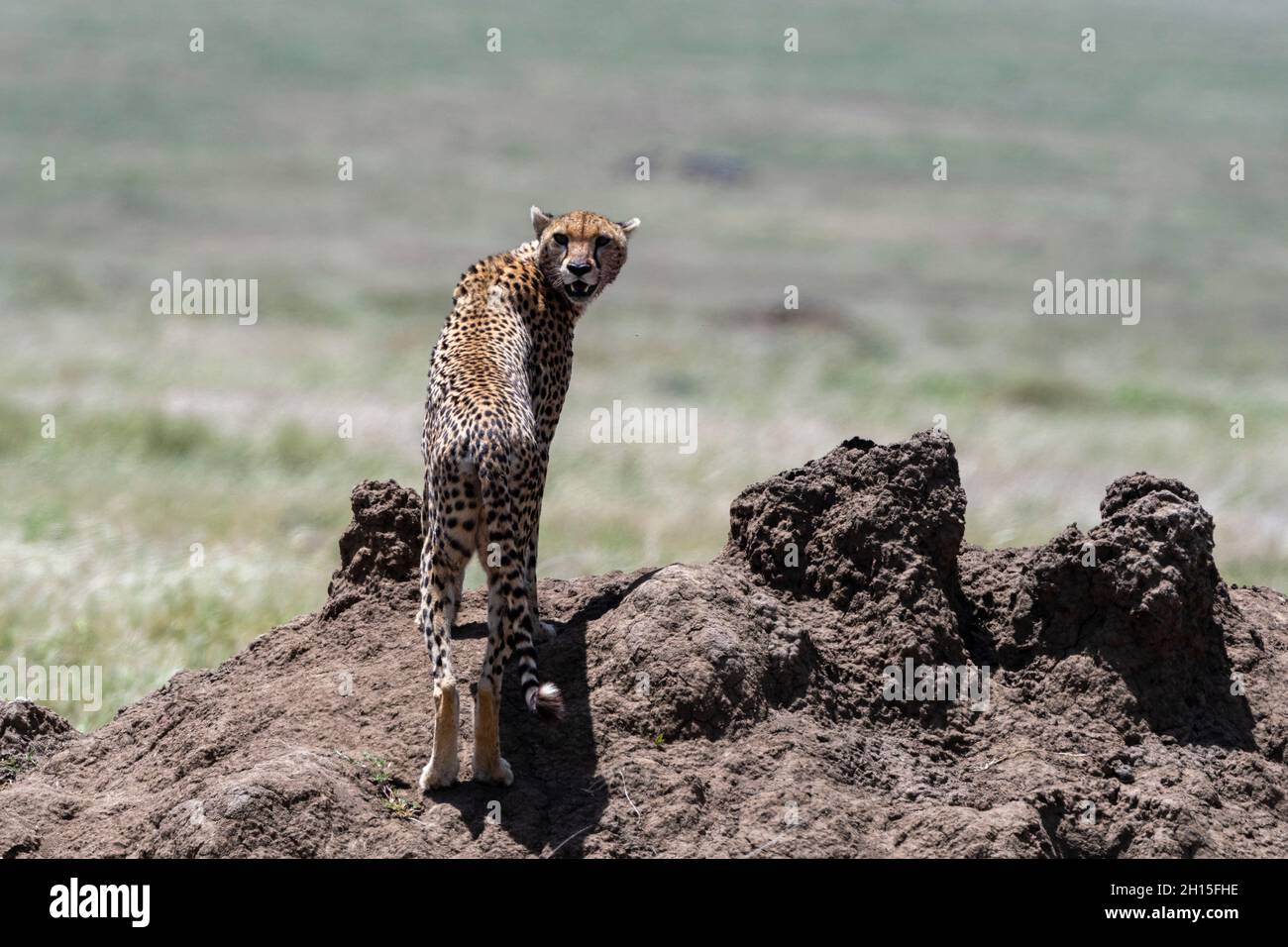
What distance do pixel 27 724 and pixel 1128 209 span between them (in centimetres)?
4236

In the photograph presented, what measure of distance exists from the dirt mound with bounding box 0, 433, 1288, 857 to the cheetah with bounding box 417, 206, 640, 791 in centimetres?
26

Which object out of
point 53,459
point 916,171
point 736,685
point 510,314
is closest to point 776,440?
point 53,459

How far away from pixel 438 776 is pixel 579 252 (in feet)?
8.82

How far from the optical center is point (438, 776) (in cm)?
655

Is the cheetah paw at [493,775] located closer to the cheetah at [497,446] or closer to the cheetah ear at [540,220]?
the cheetah at [497,446]

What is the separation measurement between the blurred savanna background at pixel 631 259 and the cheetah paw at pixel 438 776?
4.02 metres

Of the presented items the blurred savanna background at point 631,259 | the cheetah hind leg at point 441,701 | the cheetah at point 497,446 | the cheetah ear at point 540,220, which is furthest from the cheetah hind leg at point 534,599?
the blurred savanna background at point 631,259

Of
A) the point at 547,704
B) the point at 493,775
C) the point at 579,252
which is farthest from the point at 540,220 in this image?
the point at 493,775

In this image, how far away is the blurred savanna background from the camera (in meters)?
15.3

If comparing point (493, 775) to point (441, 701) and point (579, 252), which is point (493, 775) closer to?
Answer: point (441, 701)

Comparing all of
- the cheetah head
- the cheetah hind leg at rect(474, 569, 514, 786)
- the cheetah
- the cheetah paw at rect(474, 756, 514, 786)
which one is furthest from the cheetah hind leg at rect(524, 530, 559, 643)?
the cheetah head

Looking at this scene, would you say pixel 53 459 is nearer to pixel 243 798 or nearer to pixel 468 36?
pixel 243 798

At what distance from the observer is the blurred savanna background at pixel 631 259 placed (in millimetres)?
15336
